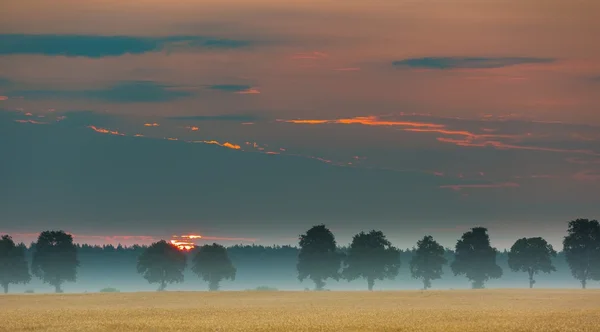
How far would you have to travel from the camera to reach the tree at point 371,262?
619 ft

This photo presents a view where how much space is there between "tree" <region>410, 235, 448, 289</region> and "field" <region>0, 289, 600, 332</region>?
225 feet

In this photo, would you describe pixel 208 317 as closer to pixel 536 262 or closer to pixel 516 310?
pixel 516 310

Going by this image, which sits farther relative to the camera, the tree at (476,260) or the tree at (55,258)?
the tree at (476,260)

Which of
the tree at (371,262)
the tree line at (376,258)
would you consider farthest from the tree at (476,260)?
the tree at (371,262)

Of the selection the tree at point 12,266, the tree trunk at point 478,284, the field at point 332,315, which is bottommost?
the field at point 332,315

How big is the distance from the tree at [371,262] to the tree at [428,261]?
5.97 meters

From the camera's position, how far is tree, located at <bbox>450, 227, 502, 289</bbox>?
636 ft

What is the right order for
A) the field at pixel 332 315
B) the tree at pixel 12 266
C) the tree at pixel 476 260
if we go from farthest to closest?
the tree at pixel 476 260
the tree at pixel 12 266
the field at pixel 332 315

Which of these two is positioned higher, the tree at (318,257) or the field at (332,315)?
the tree at (318,257)

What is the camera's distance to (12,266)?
614 feet

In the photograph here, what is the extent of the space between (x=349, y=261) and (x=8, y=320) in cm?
11391

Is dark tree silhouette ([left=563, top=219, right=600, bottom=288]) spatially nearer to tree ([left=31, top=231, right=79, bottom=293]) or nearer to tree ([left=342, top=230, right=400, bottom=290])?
tree ([left=342, top=230, right=400, bottom=290])

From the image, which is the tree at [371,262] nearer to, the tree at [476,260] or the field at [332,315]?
the tree at [476,260]

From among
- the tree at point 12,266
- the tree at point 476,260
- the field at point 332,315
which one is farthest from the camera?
the tree at point 476,260
